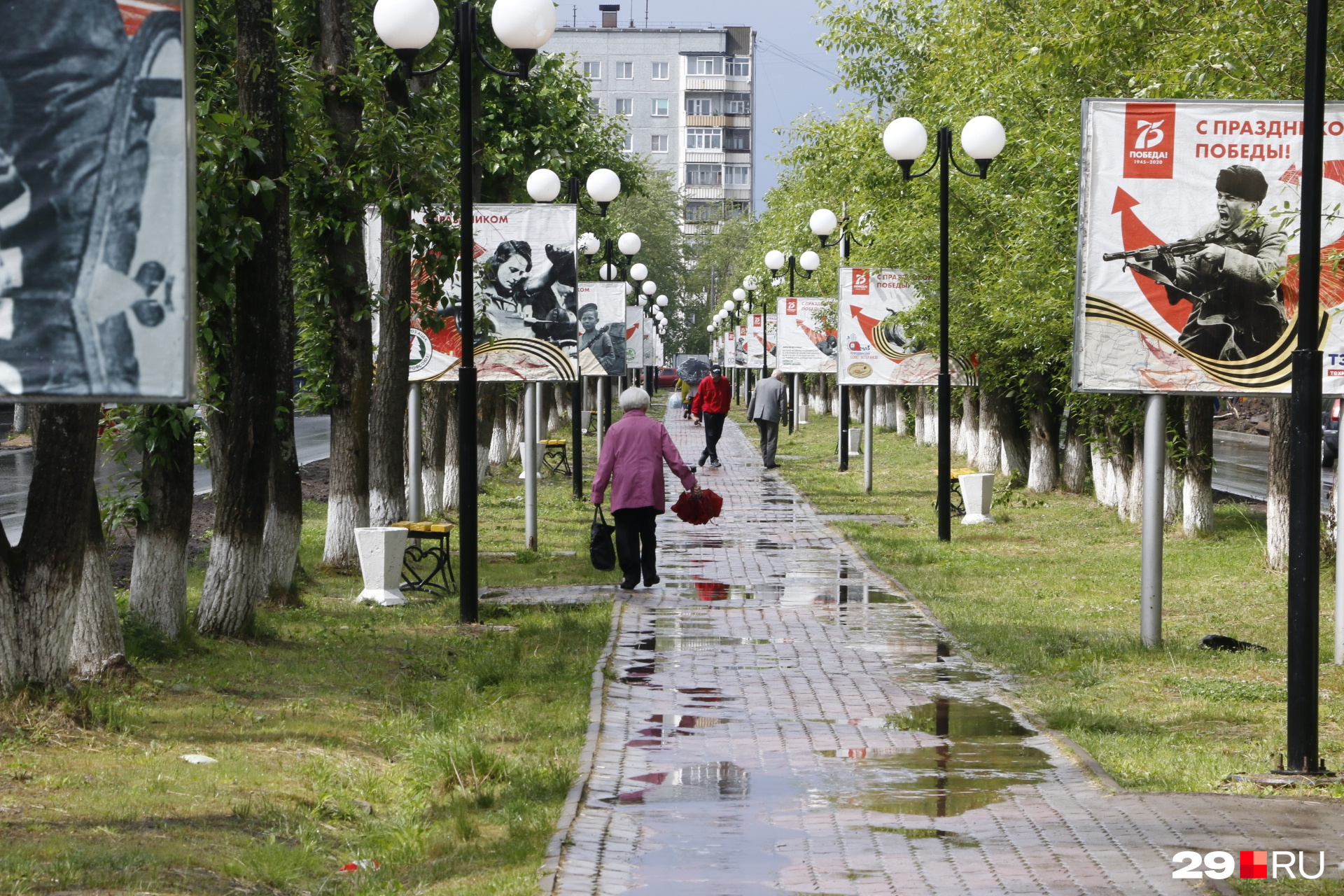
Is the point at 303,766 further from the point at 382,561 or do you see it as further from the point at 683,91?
the point at 683,91

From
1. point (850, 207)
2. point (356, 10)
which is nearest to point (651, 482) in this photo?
point (356, 10)

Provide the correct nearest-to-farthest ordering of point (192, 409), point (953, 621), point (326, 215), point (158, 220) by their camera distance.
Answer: point (158, 220) → point (192, 409) → point (953, 621) → point (326, 215)

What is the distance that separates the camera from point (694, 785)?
764 centimetres

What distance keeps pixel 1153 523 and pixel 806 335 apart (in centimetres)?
2459

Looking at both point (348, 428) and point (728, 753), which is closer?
point (728, 753)

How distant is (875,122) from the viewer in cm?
3378

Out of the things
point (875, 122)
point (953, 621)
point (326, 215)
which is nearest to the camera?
point (953, 621)

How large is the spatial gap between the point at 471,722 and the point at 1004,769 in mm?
2843

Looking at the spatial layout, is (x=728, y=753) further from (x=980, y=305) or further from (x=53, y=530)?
(x=980, y=305)

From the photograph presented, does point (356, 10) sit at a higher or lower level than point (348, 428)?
higher

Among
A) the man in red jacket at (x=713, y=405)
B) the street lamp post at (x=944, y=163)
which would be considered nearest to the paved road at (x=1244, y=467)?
the street lamp post at (x=944, y=163)

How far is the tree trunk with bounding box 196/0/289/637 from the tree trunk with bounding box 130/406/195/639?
22.6 inches

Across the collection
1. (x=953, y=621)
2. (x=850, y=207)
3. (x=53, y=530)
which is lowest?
(x=953, y=621)

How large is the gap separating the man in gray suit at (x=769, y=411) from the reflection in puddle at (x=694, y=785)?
24.4m
